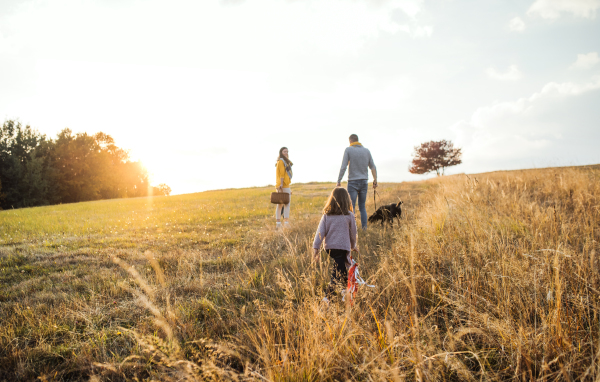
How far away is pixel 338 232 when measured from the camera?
4.36m

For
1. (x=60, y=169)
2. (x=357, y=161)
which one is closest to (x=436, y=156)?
(x=357, y=161)

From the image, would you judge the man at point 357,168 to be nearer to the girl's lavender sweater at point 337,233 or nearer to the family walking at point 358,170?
the family walking at point 358,170

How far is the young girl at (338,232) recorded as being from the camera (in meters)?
4.32

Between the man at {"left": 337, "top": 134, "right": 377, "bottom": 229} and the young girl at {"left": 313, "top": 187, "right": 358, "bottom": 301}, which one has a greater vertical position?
the man at {"left": 337, "top": 134, "right": 377, "bottom": 229}


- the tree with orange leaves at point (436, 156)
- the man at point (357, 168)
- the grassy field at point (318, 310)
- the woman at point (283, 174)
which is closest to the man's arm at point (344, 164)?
the man at point (357, 168)

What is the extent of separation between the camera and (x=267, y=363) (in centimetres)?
217

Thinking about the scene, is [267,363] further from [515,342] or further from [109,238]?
[109,238]

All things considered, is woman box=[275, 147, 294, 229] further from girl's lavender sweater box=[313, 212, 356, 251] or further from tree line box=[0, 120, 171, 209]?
tree line box=[0, 120, 171, 209]

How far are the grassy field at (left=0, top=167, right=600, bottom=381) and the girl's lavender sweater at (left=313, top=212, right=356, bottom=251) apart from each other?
514 millimetres

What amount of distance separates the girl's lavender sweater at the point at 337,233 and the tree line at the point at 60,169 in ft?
150

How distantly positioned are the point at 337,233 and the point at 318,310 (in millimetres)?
1754

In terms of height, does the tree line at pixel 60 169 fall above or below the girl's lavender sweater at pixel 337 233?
above

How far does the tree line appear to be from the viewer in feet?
125

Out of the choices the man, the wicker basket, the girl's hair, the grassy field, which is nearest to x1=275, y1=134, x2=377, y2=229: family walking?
the man
